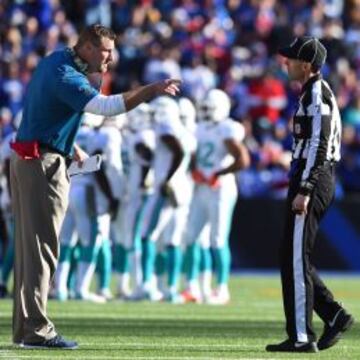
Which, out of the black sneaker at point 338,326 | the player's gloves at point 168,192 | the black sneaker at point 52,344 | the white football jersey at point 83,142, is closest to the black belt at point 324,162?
the black sneaker at point 338,326

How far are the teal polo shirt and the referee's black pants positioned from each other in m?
1.58

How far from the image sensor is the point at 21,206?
34.9 feet

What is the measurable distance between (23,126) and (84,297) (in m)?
7.53

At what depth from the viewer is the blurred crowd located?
25.6 m

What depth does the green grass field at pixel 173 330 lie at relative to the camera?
1041 centimetres

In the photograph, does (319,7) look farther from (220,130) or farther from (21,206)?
(21,206)

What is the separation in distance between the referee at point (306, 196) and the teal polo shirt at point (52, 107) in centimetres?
153

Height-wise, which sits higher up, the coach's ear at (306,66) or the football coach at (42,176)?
the coach's ear at (306,66)

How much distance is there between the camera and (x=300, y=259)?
10.7m

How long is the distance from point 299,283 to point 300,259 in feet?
0.54

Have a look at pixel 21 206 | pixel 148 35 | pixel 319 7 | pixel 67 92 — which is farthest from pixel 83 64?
pixel 319 7

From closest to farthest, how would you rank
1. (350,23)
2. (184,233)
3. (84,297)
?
(84,297), (184,233), (350,23)

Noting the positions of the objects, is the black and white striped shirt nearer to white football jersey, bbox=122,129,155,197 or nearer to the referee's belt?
the referee's belt

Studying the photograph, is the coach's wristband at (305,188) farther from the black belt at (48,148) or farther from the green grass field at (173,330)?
the black belt at (48,148)
